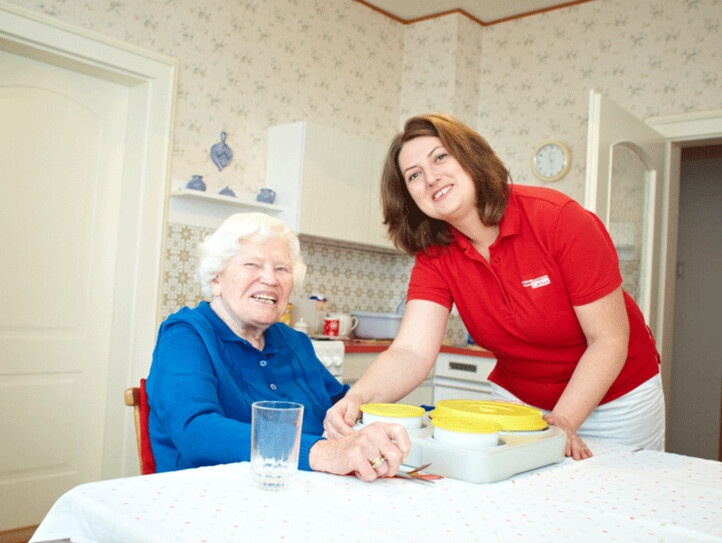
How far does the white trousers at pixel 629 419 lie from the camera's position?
1.52 meters

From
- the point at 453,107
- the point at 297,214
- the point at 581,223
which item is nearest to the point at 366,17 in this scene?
the point at 453,107

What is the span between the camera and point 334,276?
13.1 feet

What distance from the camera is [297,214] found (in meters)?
3.41

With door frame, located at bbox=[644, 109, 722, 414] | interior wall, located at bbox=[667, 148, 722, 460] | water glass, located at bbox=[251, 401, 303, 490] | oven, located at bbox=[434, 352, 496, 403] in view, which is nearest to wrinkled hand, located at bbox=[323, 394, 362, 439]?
water glass, located at bbox=[251, 401, 303, 490]

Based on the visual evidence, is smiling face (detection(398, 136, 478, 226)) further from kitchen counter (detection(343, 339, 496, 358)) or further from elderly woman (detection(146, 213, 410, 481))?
kitchen counter (detection(343, 339, 496, 358))

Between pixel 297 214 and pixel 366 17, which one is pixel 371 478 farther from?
pixel 366 17

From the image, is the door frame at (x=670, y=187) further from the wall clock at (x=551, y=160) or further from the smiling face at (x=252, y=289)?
the smiling face at (x=252, y=289)

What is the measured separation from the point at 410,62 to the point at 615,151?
71.7 inches

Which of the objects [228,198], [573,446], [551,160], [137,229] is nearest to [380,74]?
[551,160]

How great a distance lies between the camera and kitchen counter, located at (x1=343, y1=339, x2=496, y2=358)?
11.1ft

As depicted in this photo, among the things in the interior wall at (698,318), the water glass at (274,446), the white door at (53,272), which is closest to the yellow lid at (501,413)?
the water glass at (274,446)

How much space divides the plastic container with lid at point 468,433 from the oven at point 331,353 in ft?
7.06

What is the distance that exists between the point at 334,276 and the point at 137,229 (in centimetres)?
130

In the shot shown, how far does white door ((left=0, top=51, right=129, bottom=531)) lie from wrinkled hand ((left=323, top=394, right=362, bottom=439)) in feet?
6.97
